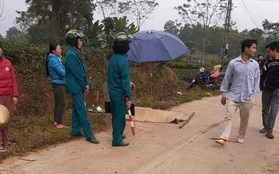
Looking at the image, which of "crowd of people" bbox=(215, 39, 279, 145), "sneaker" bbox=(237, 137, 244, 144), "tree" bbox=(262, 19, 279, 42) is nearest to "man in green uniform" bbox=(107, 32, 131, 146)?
"crowd of people" bbox=(215, 39, 279, 145)

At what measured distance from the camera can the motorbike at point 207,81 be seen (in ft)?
46.8

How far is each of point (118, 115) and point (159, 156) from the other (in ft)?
2.92

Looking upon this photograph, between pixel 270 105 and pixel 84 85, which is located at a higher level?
pixel 84 85

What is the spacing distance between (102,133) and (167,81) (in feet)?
25.1

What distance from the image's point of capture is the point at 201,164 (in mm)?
4680

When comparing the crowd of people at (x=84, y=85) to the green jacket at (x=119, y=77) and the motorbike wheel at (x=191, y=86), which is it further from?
the motorbike wheel at (x=191, y=86)

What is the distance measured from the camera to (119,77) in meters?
5.23

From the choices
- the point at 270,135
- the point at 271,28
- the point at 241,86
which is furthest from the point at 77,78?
the point at 271,28

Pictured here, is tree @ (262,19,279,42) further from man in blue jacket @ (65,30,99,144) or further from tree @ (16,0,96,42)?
man in blue jacket @ (65,30,99,144)

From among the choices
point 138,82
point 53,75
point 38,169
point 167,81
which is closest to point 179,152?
point 38,169

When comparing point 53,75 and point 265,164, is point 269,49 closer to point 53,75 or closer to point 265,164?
point 265,164

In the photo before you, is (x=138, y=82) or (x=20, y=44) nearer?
(x=20, y=44)

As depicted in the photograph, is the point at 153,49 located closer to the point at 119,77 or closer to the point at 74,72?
the point at 119,77

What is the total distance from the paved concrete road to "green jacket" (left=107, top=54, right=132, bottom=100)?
874mm
